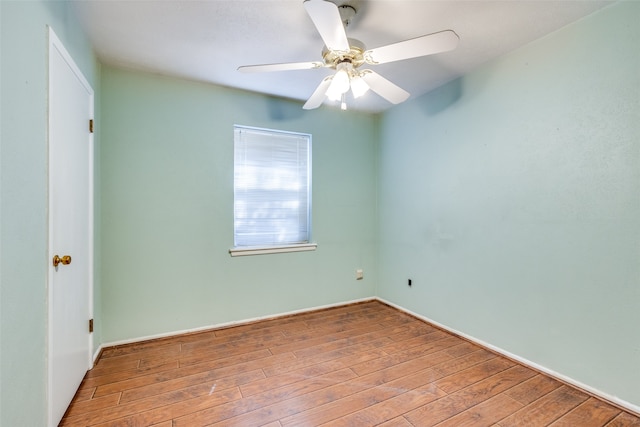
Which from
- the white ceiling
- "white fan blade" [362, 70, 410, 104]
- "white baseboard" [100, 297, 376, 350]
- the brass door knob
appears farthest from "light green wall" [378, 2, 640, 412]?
the brass door knob

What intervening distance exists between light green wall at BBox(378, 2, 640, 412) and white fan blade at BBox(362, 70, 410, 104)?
0.95 meters

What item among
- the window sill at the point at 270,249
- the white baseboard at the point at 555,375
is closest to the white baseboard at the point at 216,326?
the window sill at the point at 270,249

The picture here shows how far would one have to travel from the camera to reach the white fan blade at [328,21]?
4.24ft

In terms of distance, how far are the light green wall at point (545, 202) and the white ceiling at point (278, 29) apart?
0.95 ft

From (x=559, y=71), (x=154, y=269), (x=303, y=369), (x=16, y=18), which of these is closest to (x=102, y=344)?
(x=154, y=269)

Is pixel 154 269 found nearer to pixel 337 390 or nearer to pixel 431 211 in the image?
pixel 337 390

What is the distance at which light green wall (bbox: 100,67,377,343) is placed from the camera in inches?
101

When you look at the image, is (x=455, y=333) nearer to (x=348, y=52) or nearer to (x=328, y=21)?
(x=348, y=52)

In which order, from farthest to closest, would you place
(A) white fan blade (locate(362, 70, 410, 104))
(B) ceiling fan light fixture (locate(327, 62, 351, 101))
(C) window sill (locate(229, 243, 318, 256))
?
(C) window sill (locate(229, 243, 318, 256)), (A) white fan blade (locate(362, 70, 410, 104)), (B) ceiling fan light fixture (locate(327, 62, 351, 101))

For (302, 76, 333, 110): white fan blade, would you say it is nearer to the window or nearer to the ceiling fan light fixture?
the ceiling fan light fixture

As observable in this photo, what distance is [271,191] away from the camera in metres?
3.25

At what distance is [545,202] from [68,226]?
316 centimetres

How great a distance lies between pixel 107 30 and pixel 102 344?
245cm

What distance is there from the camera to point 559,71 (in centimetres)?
206
